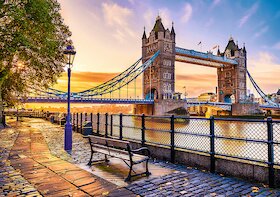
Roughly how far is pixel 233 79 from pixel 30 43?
300ft

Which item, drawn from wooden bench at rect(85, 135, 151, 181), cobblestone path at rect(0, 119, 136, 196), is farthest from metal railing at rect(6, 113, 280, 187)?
cobblestone path at rect(0, 119, 136, 196)

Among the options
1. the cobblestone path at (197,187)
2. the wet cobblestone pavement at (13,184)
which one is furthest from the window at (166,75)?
the cobblestone path at (197,187)

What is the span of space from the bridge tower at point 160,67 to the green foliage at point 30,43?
50011 mm

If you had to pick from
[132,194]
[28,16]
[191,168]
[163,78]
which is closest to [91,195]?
[132,194]

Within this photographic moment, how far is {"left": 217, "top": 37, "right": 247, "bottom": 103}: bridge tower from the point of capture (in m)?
91.5

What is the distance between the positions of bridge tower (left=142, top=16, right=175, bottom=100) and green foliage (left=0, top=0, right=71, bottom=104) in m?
50.0

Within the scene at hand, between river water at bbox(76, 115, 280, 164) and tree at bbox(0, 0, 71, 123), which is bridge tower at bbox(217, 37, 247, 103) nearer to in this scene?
river water at bbox(76, 115, 280, 164)

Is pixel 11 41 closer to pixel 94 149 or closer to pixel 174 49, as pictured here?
pixel 94 149

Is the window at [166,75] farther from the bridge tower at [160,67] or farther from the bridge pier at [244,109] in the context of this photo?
the bridge pier at [244,109]

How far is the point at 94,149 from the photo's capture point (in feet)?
20.7

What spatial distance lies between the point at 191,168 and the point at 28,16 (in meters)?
11.4

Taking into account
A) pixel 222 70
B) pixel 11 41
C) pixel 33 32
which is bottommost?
pixel 11 41

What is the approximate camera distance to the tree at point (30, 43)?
11484 millimetres

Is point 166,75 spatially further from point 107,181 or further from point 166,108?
point 107,181
